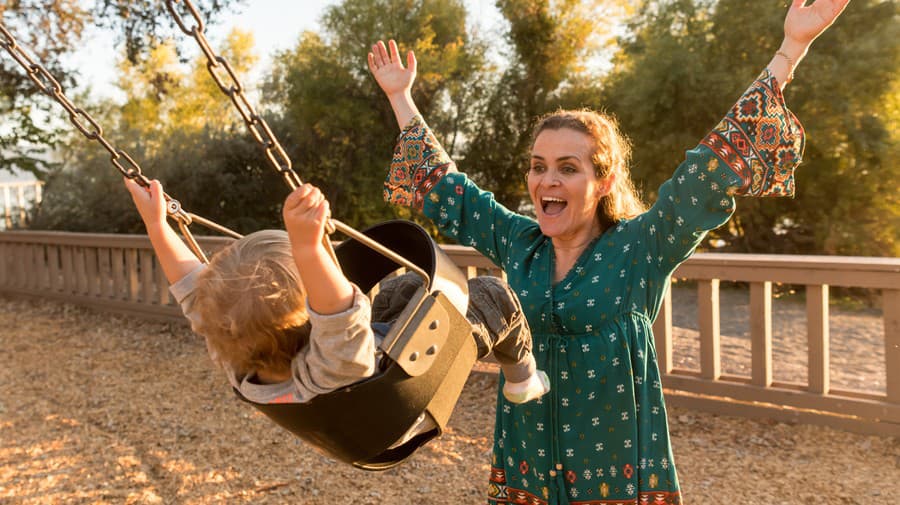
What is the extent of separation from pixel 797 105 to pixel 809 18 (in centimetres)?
800

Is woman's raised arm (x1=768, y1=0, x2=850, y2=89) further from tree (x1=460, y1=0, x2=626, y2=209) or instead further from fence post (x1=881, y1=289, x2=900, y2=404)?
tree (x1=460, y1=0, x2=626, y2=209)

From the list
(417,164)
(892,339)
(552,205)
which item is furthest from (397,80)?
(892,339)

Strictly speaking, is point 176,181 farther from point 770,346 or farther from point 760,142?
point 760,142

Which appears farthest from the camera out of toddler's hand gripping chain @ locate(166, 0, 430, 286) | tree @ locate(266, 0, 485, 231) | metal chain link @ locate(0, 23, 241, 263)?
tree @ locate(266, 0, 485, 231)

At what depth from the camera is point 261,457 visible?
13.6ft

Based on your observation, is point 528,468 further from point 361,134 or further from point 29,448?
point 361,134

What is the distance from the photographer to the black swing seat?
1321 mm

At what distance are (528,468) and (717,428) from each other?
264 cm

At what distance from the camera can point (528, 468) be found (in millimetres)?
2061

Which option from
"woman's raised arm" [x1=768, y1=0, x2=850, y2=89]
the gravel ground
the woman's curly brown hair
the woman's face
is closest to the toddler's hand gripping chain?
the woman's face

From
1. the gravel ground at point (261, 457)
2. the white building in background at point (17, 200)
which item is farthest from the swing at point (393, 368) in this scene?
the white building in background at point (17, 200)

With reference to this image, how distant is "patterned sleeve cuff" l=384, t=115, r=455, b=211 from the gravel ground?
6.06 feet

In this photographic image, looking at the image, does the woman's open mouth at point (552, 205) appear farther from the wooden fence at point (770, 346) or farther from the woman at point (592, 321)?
the wooden fence at point (770, 346)

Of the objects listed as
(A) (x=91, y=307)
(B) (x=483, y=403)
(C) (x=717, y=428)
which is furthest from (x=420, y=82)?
(C) (x=717, y=428)
